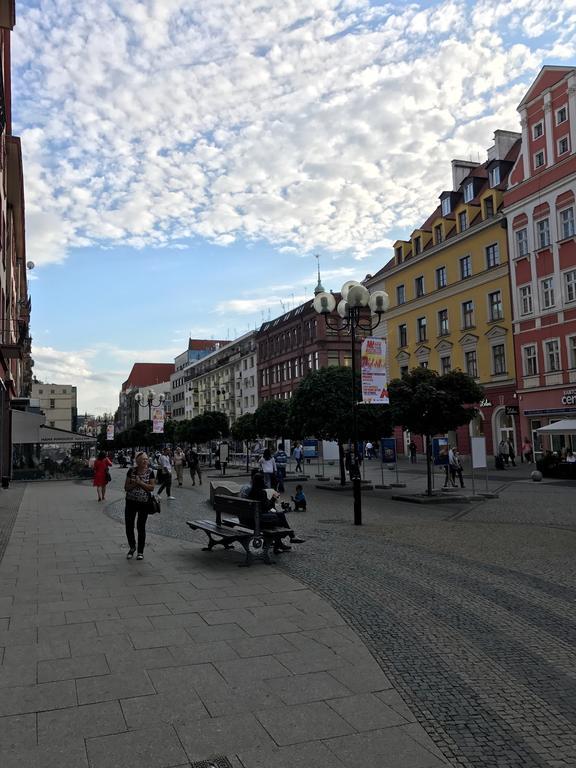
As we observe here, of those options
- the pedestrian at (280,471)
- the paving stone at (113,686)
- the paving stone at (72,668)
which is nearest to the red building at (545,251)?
the pedestrian at (280,471)

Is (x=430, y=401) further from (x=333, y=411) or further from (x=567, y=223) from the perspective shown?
(x=567, y=223)

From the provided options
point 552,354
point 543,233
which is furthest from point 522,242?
point 552,354

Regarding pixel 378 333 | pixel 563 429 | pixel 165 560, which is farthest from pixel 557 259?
pixel 165 560

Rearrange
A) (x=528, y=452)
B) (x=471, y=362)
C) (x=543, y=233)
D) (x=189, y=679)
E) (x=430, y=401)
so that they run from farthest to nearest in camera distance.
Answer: (x=471, y=362), (x=543, y=233), (x=528, y=452), (x=430, y=401), (x=189, y=679)

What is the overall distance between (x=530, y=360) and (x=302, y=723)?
38.9 m

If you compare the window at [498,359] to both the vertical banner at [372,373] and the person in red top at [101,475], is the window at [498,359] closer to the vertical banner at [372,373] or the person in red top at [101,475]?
the person in red top at [101,475]

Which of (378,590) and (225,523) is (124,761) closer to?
(378,590)

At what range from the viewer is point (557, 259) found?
37.2m

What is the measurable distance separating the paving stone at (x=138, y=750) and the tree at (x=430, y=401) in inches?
679

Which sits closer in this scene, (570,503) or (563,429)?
(570,503)

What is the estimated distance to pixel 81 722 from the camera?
4.08m

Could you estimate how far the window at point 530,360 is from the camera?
39.2m

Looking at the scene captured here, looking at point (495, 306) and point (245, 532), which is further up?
point (495, 306)

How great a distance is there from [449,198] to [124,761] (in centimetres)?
5164
